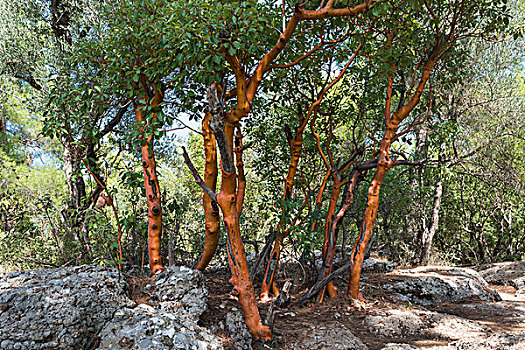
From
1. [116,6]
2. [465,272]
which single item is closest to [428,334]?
[465,272]

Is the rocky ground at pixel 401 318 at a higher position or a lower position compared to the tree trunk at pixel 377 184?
lower

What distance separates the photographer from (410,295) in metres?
6.77

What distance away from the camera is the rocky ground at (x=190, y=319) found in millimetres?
3088

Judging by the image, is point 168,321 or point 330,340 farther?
point 330,340

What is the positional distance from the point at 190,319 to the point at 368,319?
2.83m

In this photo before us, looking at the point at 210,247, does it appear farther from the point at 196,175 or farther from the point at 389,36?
the point at 389,36

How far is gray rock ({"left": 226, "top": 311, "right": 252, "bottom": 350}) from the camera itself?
3.75m

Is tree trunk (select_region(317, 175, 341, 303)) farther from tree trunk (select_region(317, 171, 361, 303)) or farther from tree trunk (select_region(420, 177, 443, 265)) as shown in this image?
tree trunk (select_region(420, 177, 443, 265))

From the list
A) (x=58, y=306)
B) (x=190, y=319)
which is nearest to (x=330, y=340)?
(x=190, y=319)

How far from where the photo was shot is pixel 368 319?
5.14 m

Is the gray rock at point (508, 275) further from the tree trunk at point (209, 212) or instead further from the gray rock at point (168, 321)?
the gray rock at point (168, 321)

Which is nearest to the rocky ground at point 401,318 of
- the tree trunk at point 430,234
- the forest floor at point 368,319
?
the forest floor at point 368,319

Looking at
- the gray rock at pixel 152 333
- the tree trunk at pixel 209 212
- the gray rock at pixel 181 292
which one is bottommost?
the gray rock at pixel 152 333

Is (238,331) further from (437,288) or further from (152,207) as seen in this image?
(437,288)
